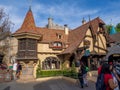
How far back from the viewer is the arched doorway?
66.3 feet

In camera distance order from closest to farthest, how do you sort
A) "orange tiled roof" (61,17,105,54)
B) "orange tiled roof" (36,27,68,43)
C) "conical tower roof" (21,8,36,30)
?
"conical tower roof" (21,8,36,30)
"orange tiled roof" (61,17,105,54)
"orange tiled roof" (36,27,68,43)

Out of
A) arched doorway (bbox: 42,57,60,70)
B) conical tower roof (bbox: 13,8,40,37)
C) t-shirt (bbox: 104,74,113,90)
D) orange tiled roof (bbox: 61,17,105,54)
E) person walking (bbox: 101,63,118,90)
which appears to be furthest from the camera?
arched doorway (bbox: 42,57,60,70)

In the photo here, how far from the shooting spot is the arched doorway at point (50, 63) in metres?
20.2

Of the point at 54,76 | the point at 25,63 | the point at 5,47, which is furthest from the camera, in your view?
the point at 5,47

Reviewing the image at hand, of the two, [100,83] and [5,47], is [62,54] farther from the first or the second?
[100,83]

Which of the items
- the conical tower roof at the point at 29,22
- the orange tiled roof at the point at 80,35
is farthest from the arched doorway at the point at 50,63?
the conical tower roof at the point at 29,22

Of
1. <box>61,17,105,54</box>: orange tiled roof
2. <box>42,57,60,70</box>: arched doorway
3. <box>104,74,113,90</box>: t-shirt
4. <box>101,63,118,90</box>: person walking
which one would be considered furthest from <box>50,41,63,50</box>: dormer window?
<box>104,74,113,90</box>: t-shirt

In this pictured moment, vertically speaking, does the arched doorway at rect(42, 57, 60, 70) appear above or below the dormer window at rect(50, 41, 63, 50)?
below

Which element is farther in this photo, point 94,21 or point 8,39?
point 8,39

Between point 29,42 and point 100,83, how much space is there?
13.2m

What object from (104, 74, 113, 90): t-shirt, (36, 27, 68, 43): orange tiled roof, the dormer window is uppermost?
(36, 27, 68, 43): orange tiled roof

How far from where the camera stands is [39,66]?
61.1ft

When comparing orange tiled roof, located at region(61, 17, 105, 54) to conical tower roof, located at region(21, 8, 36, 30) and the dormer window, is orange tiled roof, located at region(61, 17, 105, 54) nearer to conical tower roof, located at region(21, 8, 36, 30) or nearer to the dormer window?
the dormer window

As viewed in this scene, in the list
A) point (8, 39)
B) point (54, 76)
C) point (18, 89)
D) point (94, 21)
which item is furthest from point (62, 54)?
point (8, 39)
